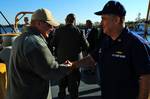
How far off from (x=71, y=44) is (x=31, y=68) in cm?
396

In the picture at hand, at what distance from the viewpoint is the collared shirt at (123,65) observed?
3.43m

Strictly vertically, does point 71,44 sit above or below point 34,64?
below

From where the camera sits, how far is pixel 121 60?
11.7 feet

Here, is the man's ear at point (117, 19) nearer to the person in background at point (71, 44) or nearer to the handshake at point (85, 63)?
the handshake at point (85, 63)

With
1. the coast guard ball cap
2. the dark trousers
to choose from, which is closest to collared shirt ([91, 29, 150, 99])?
the coast guard ball cap

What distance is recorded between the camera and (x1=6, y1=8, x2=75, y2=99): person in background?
3.83 m

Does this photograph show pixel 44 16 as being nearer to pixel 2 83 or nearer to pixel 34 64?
pixel 34 64

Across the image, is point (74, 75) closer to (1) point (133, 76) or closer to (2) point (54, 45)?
(2) point (54, 45)

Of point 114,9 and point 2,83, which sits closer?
point 114,9

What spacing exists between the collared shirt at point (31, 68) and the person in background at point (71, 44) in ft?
12.1

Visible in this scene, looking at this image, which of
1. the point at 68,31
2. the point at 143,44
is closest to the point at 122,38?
the point at 143,44

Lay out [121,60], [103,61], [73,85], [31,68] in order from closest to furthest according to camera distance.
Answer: [121,60] < [103,61] < [31,68] < [73,85]

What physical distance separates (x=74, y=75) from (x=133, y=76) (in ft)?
14.8

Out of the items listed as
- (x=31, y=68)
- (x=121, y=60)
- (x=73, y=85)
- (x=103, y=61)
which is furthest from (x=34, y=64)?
(x=73, y=85)
